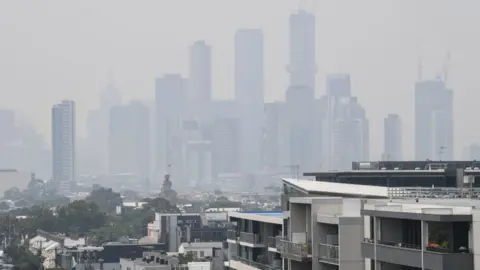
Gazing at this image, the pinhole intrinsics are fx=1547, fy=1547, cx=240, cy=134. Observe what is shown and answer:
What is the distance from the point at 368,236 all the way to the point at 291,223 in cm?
307

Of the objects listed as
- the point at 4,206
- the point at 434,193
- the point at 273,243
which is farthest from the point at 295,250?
the point at 4,206

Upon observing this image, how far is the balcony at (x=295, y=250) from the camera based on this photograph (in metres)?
21.4

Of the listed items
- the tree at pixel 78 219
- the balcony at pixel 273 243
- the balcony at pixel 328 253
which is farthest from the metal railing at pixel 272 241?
the tree at pixel 78 219

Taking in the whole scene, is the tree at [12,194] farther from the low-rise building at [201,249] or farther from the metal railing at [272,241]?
the metal railing at [272,241]

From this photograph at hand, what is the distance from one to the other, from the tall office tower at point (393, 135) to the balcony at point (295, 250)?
141729mm

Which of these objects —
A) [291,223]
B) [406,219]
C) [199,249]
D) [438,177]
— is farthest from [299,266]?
[199,249]

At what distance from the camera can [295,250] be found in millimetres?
21781

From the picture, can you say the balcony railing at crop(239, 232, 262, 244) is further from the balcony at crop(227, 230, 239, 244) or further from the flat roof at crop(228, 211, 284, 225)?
the balcony at crop(227, 230, 239, 244)

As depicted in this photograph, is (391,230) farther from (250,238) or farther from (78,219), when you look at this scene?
(78,219)

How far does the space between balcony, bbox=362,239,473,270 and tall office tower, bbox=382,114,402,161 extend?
146m

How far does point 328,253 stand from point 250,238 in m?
7.12

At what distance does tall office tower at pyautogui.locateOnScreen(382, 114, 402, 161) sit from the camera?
16775 cm

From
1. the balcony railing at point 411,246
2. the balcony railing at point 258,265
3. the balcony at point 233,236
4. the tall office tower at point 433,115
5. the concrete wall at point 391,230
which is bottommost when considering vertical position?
the balcony railing at point 258,265

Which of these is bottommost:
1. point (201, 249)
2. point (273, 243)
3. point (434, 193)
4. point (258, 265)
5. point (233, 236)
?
point (201, 249)
